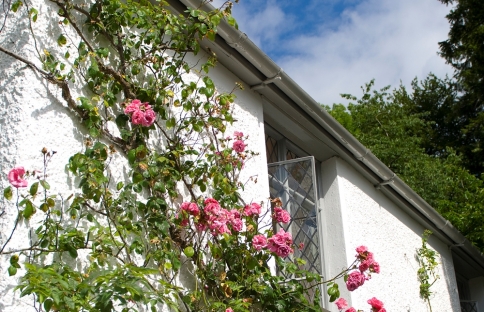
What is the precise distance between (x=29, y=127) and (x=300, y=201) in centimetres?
324

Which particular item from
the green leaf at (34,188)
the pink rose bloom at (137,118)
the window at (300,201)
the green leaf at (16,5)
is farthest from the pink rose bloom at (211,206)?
the window at (300,201)

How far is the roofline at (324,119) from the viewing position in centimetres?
546

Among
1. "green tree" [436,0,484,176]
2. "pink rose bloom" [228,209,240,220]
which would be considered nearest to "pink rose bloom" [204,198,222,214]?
"pink rose bloom" [228,209,240,220]

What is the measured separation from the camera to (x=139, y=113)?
427 cm

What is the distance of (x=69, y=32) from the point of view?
4367 mm

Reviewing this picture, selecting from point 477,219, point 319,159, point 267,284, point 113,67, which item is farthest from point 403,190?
point 113,67

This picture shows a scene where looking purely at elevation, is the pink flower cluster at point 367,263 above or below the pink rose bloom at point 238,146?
below

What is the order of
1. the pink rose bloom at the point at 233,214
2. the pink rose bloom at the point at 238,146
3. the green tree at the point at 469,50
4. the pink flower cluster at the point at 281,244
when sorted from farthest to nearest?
the green tree at the point at 469,50
the pink rose bloom at the point at 238,146
the pink flower cluster at the point at 281,244
the pink rose bloom at the point at 233,214

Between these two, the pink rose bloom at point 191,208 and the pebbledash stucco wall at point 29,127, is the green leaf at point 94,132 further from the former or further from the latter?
the pink rose bloom at point 191,208

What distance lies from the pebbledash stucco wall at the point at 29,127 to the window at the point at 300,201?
2.26 metres

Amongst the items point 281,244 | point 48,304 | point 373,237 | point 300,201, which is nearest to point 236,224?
point 281,244

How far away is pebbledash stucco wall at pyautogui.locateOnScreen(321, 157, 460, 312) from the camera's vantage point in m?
6.78

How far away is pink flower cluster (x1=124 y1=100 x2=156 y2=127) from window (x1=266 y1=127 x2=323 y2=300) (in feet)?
7.30

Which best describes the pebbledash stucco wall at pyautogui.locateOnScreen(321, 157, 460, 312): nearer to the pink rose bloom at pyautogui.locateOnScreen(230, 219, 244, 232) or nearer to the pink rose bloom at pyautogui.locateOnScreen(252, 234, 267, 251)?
the pink rose bloom at pyautogui.locateOnScreen(252, 234, 267, 251)
